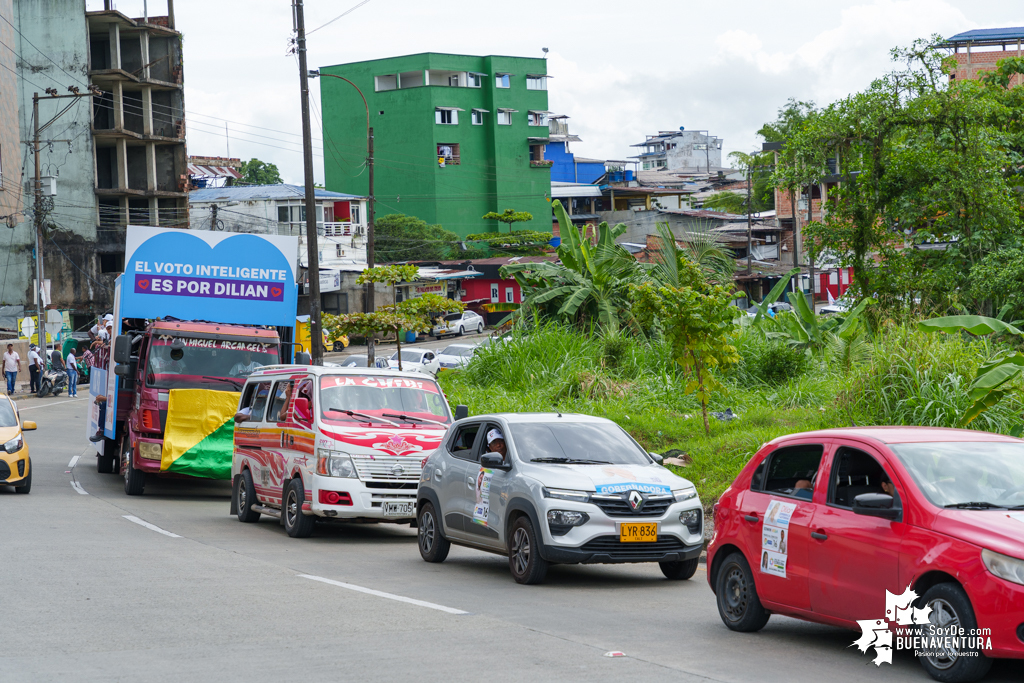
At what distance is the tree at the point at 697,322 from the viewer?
1551cm

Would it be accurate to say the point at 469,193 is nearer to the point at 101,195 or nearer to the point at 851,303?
the point at 101,195

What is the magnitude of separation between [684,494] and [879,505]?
4.00 metres

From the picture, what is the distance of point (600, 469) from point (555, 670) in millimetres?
4041

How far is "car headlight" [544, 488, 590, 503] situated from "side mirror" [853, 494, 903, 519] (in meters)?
3.69

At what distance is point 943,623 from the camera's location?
628 centimetres

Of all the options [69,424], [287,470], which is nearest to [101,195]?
[69,424]

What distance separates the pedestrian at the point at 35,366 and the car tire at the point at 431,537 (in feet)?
108

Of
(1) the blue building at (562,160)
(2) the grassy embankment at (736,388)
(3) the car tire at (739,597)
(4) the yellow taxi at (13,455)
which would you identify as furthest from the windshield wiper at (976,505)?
(1) the blue building at (562,160)

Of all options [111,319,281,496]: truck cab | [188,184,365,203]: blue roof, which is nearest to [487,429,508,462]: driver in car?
[111,319,281,496]: truck cab

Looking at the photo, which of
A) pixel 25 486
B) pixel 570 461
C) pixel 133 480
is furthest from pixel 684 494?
pixel 25 486

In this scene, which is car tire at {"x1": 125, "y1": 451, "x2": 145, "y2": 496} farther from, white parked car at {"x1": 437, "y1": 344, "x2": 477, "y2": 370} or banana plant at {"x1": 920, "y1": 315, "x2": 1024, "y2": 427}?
white parked car at {"x1": 437, "y1": 344, "x2": 477, "y2": 370}

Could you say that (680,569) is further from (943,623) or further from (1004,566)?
(1004,566)

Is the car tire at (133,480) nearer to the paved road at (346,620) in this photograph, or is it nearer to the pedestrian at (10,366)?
the paved road at (346,620)

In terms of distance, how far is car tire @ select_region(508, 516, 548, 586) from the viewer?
10.3m
